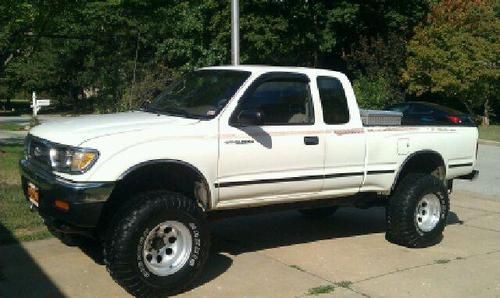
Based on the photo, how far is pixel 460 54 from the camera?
97.4ft

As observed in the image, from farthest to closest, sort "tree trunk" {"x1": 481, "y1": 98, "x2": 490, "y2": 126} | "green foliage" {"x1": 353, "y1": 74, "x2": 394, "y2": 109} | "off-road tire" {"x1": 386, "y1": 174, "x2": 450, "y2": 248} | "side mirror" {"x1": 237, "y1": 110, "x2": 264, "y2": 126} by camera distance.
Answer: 1. "tree trunk" {"x1": 481, "y1": 98, "x2": 490, "y2": 126}
2. "green foliage" {"x1": 353, "y1": 74, "x2": 394, "y2": 109}
3. "off-road tire" {"x1": 386, "y1": 174, "x2": 450, "y2": 248}
4. "side mirror" {"x1": 237, "y1": 110, "x2": 264, "y2": 126}

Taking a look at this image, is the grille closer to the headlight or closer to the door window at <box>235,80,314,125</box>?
the headlight

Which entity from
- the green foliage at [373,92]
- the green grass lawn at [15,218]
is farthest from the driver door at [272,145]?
the green foliage at [373,92]

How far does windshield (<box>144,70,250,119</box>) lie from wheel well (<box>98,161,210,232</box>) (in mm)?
566

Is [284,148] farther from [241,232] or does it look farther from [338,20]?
[338,20]

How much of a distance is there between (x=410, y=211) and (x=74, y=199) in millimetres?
3868

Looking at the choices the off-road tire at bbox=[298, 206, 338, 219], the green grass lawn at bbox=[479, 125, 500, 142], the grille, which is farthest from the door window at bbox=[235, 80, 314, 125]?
the green grass lawn at bbox=[479, 125, 500, 142]

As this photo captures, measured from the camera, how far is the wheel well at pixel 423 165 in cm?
730

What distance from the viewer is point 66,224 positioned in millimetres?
5266

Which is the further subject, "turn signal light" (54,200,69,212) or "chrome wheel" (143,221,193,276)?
"chrome wheel" (143,221,193,276)

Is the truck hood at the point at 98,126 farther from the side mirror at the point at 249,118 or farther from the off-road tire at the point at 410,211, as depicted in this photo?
the off-road tire at the point at 410,211

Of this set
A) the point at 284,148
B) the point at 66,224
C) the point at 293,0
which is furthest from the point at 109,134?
the point at 293,0

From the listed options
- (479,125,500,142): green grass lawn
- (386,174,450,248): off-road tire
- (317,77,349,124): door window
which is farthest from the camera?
(479,125,500,142): green grass lawn

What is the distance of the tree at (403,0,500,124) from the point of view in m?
29.6
